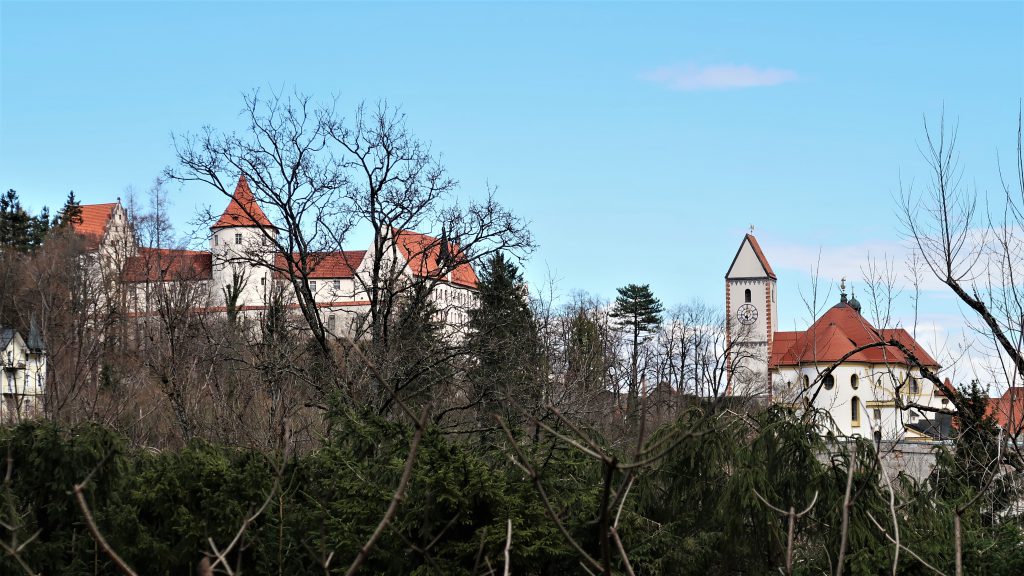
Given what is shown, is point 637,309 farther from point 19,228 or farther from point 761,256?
point 19,228

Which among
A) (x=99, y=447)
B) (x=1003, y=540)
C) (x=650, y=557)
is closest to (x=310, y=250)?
(x=99, y=447)

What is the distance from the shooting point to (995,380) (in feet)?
38.7

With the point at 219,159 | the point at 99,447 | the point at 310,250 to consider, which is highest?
the point at 219,159

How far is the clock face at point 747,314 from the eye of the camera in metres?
82.3

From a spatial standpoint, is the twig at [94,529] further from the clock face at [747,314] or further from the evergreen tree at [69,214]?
the clock face at [747,314]

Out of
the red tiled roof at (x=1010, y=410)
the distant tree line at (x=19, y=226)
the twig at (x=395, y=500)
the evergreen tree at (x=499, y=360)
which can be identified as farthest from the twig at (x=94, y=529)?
the distant tree line at (x=19, y=226)

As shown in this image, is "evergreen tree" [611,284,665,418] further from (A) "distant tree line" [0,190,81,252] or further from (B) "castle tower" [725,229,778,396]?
(A) "distant tree line" [0,190,81,252]

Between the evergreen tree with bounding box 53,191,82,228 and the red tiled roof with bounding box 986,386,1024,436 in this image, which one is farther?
the evergreen tree with bounding box 53,191,82,228

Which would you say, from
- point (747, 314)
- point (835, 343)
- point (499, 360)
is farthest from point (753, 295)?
point (499, 360)

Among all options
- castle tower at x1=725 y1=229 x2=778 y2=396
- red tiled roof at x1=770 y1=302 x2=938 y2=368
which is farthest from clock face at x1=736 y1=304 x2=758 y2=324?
red tiled roof at x1=770 y1=302 x2=938 y2=368

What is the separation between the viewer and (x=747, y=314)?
8319 centimetres

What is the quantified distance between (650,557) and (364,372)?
11.2 metres

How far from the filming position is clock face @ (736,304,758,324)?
82.3 meters

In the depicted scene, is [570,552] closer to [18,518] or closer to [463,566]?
[463,566]
